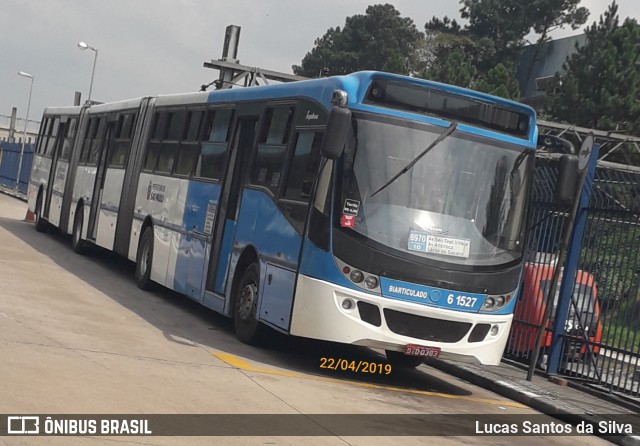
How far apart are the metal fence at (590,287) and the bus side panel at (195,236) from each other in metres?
4.51

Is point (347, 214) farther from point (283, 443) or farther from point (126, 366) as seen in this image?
point (283, 443)

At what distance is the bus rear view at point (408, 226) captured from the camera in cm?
1138

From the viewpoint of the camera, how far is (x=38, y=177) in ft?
95.0

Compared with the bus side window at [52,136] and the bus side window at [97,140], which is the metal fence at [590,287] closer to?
the bus side window at [97,140]

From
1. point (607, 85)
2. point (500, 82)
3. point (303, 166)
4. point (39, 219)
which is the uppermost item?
point (500, 82)

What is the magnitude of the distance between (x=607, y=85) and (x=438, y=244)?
40.1 metres

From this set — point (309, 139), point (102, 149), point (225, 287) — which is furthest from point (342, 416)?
point (102, 149)

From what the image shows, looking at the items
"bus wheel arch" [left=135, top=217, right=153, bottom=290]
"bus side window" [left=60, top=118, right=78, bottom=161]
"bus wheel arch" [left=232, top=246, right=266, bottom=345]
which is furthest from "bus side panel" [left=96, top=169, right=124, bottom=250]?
"bus wheel arch" [left=232, top=246, right=266, bottom=345]

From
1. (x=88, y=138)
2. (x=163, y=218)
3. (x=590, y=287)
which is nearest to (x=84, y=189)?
(x=88, y=138)

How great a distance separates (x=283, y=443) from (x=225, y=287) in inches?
243

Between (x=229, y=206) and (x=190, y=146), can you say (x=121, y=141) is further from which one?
(x=229, y=206)

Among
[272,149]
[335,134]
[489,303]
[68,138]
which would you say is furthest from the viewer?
[68,138]

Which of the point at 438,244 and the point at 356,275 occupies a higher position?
the point at 438,244

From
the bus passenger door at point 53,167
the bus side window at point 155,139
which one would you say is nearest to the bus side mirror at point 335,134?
the bus side window at point 155,139
